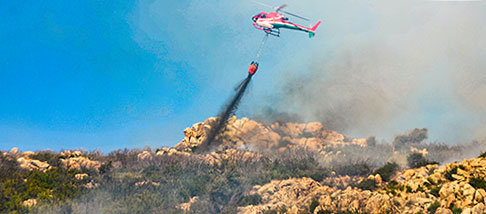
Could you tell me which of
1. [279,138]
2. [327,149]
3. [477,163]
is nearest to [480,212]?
[477,163]

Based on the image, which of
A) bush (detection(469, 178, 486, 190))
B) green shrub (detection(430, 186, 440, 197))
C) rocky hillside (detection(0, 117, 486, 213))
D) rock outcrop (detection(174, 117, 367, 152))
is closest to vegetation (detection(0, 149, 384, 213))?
rocky hillside (detection(0, 117, 486, 213))

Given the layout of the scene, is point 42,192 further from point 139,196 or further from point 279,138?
point 279,138

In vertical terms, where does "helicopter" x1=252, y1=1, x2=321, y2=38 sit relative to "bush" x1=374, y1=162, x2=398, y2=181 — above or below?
above

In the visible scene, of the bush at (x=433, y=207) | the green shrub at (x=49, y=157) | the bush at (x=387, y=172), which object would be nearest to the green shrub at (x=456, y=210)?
the bush at (x=433, y=207)

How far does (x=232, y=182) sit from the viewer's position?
50500mm

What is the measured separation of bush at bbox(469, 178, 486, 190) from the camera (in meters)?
31.9

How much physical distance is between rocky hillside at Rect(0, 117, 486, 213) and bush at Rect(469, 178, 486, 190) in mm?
46

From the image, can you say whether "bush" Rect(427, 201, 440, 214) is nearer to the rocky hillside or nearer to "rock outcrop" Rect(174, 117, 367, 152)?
the rocky hillside

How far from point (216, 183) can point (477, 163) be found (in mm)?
26605

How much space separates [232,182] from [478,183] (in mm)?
26282

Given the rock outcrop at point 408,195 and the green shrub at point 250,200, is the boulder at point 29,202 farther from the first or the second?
the green shrub at point 250,200

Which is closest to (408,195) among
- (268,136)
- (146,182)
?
(146,182)

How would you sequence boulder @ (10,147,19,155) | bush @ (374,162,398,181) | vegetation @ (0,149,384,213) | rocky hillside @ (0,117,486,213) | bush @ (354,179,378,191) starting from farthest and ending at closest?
boulder @ (10,147,19,155)
bush @ (374,162,398,181)
bush @ (354,179,378,191)
vegetation @ (0,149,384,213)
rocky hillside @ (0,117,486,213)

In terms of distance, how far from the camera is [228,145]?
73125 millimetres
